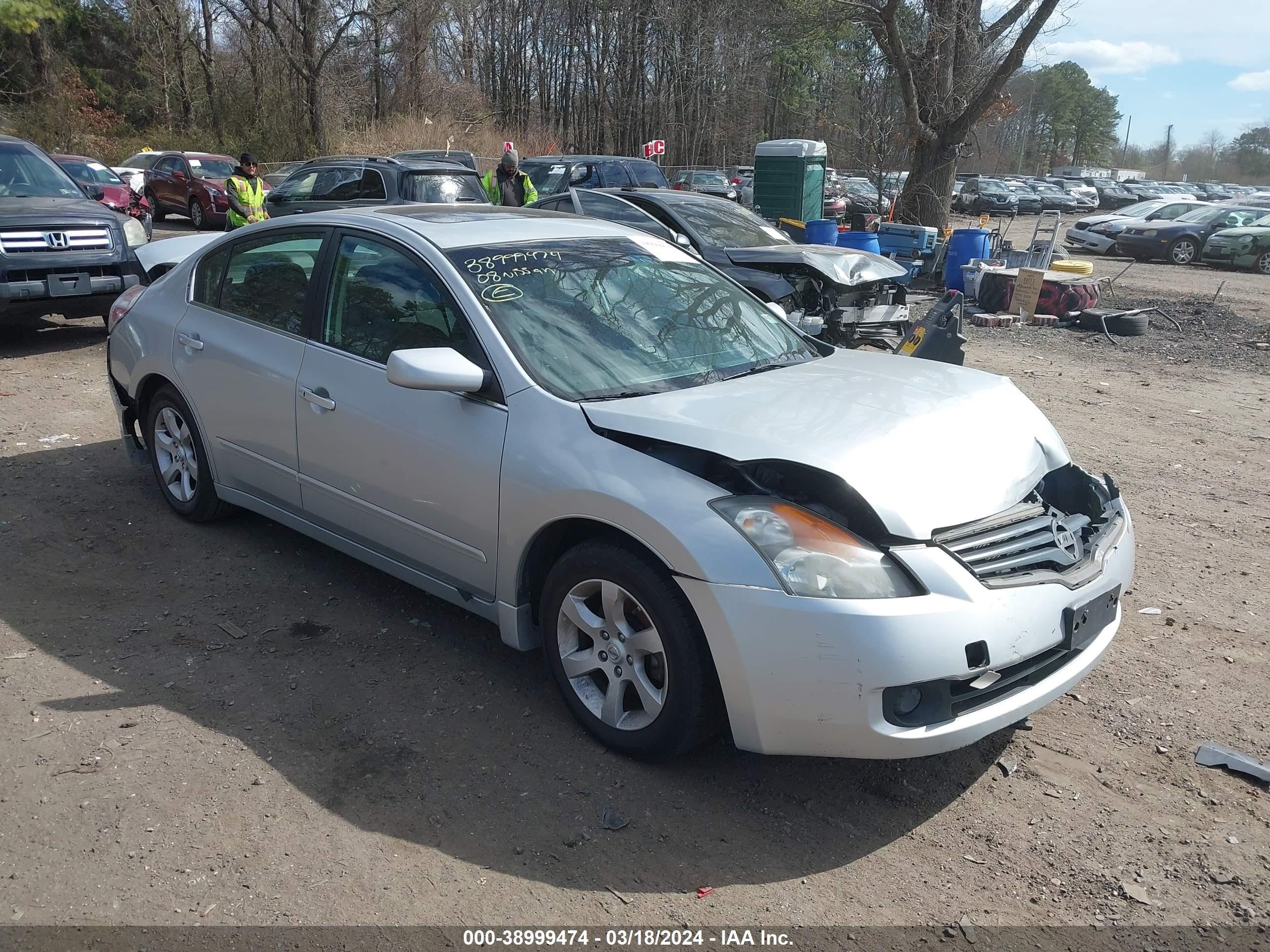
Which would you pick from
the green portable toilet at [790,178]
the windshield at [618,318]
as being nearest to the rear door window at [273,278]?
the windshield at [618,318]

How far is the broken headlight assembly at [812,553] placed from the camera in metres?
2.79

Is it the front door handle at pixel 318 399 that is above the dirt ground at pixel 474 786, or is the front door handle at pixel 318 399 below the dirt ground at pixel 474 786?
above

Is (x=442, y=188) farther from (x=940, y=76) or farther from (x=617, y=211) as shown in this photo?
(x=940, y=76)

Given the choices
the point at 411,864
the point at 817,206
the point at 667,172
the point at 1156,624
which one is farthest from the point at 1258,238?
the point at 411,864

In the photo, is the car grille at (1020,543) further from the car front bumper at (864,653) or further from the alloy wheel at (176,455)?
the alloy wheel at (176,455)

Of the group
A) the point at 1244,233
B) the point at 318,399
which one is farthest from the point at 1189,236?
the point at 318,399

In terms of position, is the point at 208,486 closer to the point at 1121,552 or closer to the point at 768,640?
the point at 768,640

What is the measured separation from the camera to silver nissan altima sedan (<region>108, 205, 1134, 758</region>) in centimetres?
282

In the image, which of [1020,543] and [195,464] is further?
[195,464]

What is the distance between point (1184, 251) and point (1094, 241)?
7.41ft

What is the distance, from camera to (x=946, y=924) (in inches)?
104

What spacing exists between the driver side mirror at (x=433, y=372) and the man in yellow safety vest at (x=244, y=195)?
9.20 metres

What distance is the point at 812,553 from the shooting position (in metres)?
2.85

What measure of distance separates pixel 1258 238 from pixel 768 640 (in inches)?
1054
